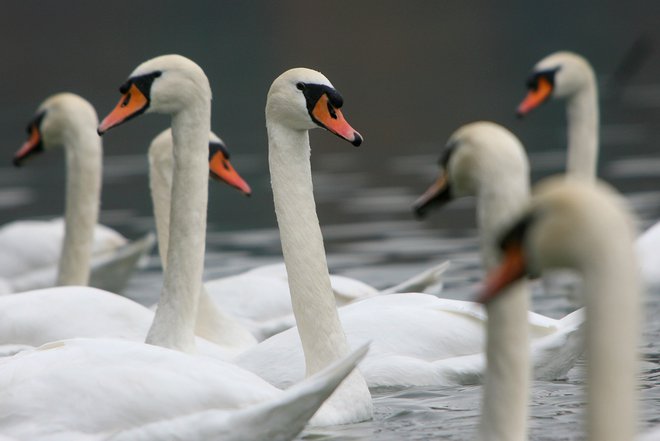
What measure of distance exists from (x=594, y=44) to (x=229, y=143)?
1392 cm

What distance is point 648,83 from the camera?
2689 centimetres

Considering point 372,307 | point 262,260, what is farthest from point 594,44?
point 372,307

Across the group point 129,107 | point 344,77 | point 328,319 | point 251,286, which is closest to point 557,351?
point 328,319

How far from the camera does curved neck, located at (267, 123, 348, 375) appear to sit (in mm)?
6781

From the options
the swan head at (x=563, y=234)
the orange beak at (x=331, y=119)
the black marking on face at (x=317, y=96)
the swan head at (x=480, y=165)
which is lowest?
the swan head at (x=563, y=234)

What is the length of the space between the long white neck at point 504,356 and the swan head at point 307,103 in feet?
6.82

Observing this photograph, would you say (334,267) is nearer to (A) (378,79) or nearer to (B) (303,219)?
(B) (303,219)

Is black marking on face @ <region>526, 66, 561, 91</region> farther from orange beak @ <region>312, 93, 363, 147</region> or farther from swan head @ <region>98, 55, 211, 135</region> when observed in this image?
orange beak @ <region>312, 93, 363, 147</region>

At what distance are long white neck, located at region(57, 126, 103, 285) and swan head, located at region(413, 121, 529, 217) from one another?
18.3 feet

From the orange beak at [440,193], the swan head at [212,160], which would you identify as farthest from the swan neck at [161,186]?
the orange beak at [440,193]

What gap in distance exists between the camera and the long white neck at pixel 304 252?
675 cm

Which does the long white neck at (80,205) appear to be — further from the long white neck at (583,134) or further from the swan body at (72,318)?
the long white neck at (583,134)

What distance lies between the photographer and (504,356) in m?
4.62

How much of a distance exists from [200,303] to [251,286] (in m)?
1.26
